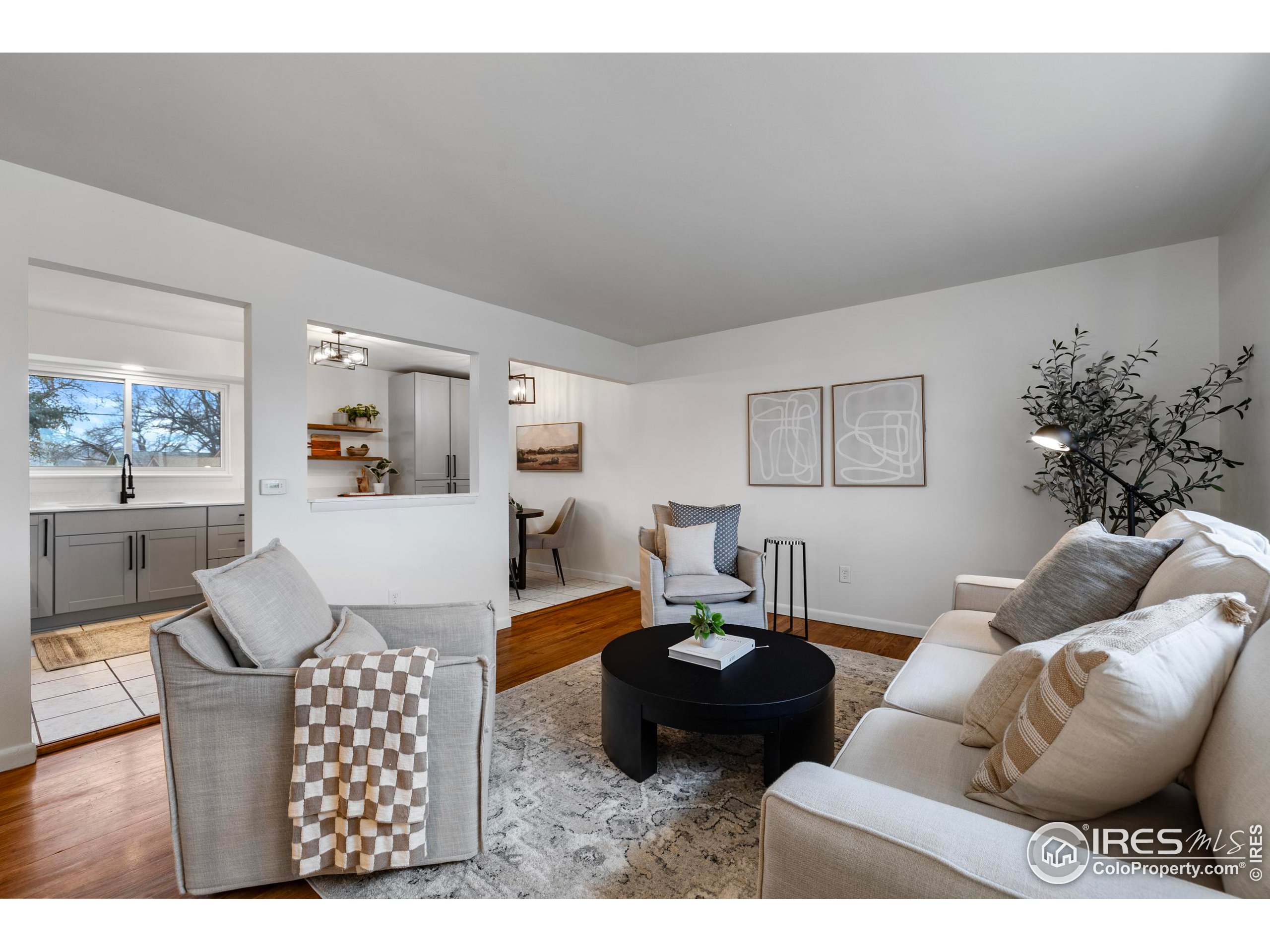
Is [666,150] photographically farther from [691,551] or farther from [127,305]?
[127,305]

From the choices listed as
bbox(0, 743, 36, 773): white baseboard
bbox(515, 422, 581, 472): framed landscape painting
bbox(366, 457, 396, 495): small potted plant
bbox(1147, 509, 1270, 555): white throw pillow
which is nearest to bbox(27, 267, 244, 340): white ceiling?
bbox(366, 457, 396, 495): small potted plant

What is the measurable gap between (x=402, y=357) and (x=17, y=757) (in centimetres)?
420

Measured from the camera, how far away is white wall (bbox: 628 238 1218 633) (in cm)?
318

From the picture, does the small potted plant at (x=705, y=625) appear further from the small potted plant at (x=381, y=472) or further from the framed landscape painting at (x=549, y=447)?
the small potted plant at (x=381, y=472)

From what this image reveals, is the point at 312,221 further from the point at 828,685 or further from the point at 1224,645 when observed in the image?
the point at 1224,645

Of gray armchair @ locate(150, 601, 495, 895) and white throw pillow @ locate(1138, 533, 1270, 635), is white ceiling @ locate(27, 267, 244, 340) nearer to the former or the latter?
gray armchair @ locate(150, 601, 495, 895)

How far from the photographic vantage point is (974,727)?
1339 mm

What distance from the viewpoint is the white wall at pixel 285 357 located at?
224 centimetres

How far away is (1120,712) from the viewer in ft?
2.83

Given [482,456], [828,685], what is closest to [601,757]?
[828,685]

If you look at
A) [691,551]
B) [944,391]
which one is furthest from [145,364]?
[944,391]

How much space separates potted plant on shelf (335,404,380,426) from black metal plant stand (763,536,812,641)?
4400 millimetres

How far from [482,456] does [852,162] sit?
290 cm

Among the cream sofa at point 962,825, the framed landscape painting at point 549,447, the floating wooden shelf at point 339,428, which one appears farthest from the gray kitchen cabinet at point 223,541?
the cream sofa at point 962,825
